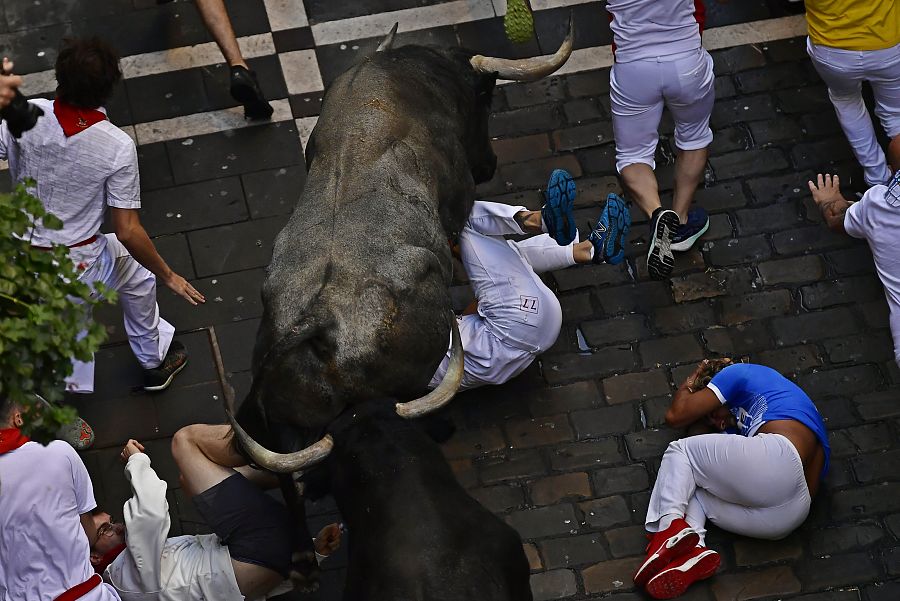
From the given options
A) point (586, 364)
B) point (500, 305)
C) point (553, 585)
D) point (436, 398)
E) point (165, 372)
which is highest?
point (436, 398)

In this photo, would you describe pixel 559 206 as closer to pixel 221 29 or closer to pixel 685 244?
pixel 685 244

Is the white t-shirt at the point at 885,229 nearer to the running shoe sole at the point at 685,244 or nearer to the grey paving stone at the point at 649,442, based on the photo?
the running shoe sole at the point at 685,244

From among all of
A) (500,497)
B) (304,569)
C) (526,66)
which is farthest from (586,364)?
(304,569)

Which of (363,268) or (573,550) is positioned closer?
(363,268)

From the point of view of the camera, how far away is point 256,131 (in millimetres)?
9133

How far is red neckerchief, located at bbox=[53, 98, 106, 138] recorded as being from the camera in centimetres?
673

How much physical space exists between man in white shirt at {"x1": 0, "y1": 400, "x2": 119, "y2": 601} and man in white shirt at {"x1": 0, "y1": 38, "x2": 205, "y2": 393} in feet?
3.03

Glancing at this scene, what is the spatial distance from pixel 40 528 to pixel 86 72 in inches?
91.9

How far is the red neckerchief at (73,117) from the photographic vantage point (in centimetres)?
673

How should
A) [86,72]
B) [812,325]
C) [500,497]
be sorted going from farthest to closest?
[812,325]
[500,497]
[86,72]

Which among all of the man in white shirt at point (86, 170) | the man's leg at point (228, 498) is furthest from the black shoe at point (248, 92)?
the man's leg at point (228, 498)

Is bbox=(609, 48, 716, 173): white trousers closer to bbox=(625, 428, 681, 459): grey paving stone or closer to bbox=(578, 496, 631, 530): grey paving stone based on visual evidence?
bbox=(625, 428, 681, 459): grey paving stone

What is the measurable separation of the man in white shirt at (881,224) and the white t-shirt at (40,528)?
461 cm

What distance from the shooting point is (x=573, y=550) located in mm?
7168
